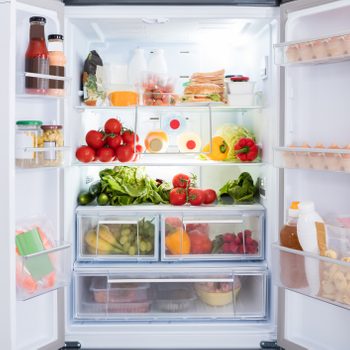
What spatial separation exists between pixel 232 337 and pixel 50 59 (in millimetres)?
1459

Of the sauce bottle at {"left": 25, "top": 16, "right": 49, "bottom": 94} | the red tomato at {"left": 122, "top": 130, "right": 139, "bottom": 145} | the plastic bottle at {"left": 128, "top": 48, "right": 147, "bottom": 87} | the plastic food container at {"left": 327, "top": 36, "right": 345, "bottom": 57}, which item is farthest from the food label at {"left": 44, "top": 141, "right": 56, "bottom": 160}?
the plastic food container at {"left": 327, "top": 36, "right": 345, "bottom": 57}

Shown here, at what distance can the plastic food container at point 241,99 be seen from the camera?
8.87ft

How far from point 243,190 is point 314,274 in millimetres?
794

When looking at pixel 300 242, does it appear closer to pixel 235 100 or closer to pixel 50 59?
pixel 235 100

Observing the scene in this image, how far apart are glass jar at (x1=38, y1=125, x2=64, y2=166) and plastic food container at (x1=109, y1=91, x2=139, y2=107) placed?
548 millimetres

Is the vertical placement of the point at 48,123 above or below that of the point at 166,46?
below

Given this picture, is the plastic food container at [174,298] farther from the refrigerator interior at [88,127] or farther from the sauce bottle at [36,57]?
the sauce bottle at [36,57]

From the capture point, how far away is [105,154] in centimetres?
265

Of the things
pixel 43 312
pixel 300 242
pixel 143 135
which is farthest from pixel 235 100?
pixel 43 312

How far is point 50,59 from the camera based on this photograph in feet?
7.22

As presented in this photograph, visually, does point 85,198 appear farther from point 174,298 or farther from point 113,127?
point 174,298

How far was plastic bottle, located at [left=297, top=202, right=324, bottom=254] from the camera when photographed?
211 centimetres

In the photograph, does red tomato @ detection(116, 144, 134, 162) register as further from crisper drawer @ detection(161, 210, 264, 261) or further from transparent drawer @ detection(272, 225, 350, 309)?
transparent drawer @ detection(272, 225, 350, 309)

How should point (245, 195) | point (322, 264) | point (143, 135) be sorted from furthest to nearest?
point (143, 135)
point (245, 195)
point (322, 264)
